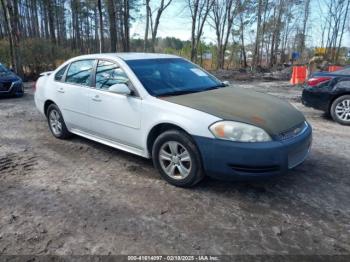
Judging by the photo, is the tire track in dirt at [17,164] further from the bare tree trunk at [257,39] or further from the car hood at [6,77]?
the bare tree trunk at [257,39]

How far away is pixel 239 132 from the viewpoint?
331 centimetres

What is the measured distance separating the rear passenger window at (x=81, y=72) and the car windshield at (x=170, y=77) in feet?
2.68

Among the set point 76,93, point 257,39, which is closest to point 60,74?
point 76,93

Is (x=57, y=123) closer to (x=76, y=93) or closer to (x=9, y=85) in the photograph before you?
(x=76, y=93)

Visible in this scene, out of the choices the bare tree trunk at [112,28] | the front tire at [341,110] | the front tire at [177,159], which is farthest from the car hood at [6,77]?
the bare tree trunk at [112,28]

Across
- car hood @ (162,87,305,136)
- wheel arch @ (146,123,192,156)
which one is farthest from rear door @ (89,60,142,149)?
car hood @ (162,87,305,136)

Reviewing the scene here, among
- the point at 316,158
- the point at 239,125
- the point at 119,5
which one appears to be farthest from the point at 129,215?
the point at 119,5

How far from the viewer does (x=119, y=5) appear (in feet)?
86.0

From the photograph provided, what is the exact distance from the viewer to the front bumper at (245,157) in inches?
129

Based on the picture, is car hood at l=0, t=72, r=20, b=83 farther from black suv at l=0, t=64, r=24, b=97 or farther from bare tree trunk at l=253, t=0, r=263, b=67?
bare tree trunk at l=253, t=0, r=263, b=67

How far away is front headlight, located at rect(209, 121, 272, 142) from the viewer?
3301mm

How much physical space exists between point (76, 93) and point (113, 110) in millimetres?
1004

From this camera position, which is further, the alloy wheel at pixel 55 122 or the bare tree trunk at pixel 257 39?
the bare tree trunk at pixel 257 39

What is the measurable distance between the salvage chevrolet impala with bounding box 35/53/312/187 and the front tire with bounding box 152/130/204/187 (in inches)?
0.5
